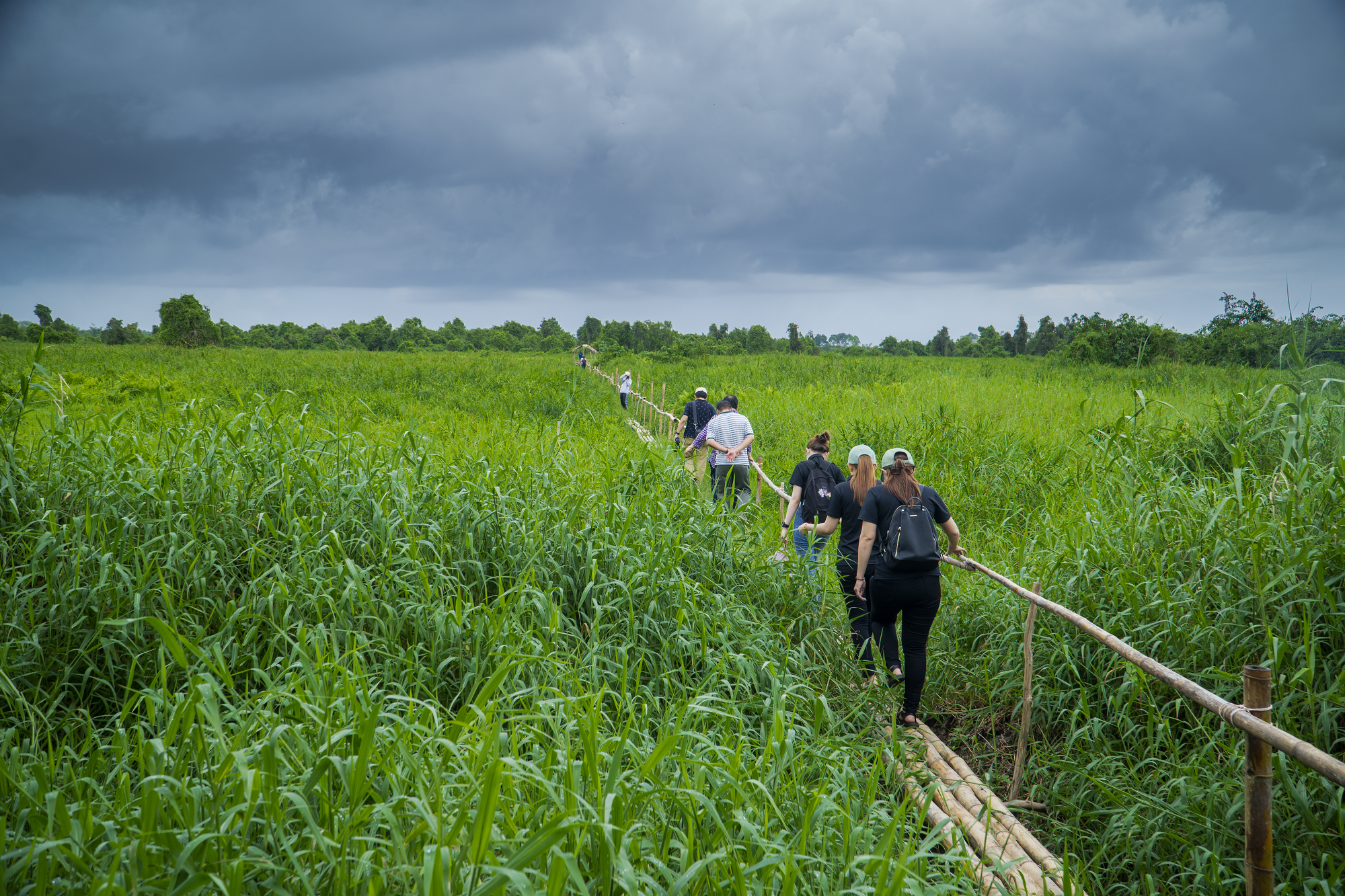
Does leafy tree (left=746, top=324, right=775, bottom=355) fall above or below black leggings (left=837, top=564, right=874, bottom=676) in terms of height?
above

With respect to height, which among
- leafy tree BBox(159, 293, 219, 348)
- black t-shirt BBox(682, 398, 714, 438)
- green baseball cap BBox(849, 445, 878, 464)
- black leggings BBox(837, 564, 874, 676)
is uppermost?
leafy tree BBox(159, 293, 219, 348)

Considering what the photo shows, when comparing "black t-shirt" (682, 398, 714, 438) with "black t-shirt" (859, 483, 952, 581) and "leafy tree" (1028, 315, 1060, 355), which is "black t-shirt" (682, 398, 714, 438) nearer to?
"black t-shirt" (859, 483, 952, 581)

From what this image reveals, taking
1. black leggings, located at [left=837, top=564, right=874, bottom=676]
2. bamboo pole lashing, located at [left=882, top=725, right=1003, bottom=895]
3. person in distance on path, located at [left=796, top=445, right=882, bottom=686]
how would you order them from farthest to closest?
person in distance on path, located at [left=796, top=445, right=882, bottom=686] → black leggings, located at [left=837, top=564, right=874, bottom=676] → bamboo pole lashing, located at [left=882, top=725, right=1003, bottom=895]

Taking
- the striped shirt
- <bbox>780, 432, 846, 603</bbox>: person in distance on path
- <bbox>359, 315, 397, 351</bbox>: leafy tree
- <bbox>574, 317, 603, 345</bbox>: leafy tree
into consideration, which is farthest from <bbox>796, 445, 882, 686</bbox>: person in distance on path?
<bbox>574, 317, 603, 345</bbox>: leafy tree

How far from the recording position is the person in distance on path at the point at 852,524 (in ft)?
15.5

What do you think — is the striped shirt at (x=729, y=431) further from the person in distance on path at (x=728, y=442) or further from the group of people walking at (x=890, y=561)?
the group of people walking at (x=890, y=561)

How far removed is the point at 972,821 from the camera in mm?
3160

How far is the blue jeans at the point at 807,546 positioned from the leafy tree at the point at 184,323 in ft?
153

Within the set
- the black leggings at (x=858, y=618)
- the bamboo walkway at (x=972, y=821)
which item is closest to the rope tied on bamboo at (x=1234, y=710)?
the bamboo walkway at (x=972, y=821)

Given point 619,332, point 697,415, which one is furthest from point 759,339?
point 697,415

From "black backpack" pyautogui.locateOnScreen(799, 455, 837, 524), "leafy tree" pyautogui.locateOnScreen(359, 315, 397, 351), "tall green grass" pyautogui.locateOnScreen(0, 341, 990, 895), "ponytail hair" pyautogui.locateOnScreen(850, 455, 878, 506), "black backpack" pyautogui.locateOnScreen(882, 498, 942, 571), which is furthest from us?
"leafy tree" pyautogui.locateOnScreen(359, 315, 397, 351)

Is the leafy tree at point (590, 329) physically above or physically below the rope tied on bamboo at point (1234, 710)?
above

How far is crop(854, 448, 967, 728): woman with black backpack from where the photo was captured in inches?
159

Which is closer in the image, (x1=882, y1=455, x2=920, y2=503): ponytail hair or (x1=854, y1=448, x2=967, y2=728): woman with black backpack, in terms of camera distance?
(x1=854, y1=448, x2=967, y2=728): woman with black backpack
